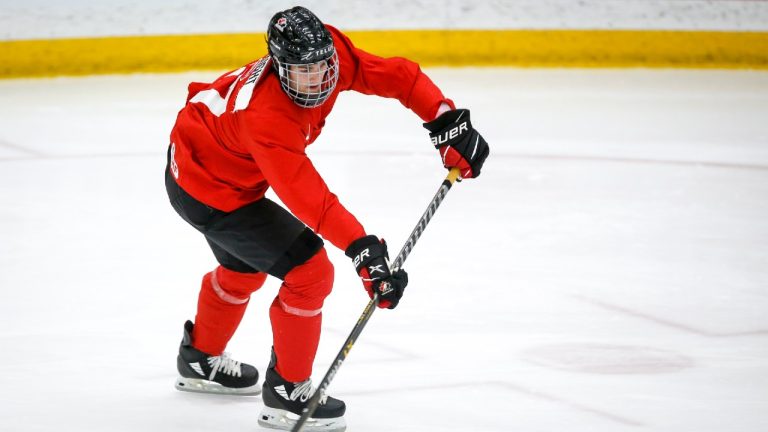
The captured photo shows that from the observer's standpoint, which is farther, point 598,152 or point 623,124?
point 623,124

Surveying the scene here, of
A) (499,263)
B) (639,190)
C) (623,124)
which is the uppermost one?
(623,124)

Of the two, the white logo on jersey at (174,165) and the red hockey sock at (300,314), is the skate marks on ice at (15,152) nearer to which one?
the white logo on jersey at (174,165)

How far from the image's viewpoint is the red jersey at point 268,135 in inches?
102

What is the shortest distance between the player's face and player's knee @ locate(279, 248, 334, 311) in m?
0.38

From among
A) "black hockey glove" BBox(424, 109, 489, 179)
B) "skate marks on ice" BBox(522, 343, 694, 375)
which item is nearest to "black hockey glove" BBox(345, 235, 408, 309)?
"black hockey glove" BBox(424, 109, 489, 179)

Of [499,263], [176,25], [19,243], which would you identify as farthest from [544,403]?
[176,25]

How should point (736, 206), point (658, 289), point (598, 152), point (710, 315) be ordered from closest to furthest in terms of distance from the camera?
point (710, 315) → point (658, 289) → point (736, 206) → point (598, 152)

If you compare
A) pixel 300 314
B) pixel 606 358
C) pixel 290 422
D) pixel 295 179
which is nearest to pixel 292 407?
pixel 290 422

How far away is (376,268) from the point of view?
2.56m

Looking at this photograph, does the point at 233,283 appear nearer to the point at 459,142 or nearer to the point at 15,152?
the point at 459,142

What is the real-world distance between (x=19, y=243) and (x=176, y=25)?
3372 millimetres

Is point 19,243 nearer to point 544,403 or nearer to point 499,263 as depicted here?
point 499,263

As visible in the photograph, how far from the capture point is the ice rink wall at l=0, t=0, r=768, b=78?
7484 millimetres

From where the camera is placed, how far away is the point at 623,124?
261 inches
